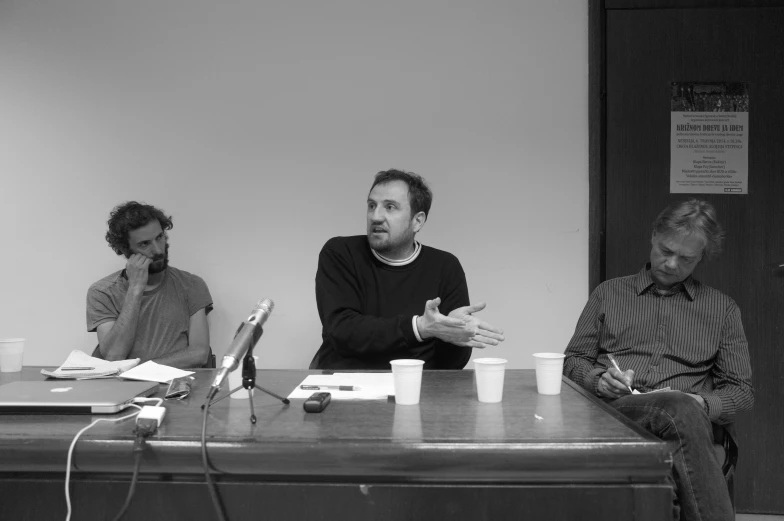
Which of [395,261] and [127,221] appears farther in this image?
[127,221]

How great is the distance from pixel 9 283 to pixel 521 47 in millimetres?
2658

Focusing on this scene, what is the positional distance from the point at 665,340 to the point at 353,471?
1441 mm

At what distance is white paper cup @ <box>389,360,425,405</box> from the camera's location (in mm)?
1266

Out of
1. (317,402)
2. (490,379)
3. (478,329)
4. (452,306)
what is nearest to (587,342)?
(452,306)

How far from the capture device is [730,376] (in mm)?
1962

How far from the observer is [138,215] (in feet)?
8.27

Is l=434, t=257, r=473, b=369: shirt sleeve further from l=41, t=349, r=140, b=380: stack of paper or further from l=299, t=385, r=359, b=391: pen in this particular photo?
l=41, t=349, r=140, b=380: stack of paper

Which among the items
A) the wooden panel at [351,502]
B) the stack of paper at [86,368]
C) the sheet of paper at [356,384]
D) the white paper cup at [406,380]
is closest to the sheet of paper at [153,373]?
the stack of paper at [86,368]

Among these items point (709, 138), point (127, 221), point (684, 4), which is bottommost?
point (127, 221)

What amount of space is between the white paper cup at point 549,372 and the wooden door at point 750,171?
1.50m

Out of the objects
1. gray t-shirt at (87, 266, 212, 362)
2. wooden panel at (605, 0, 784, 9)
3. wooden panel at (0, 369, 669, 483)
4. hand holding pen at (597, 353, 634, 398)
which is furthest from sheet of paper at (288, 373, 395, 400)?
wooden panel at (605, 0, 784, 9)

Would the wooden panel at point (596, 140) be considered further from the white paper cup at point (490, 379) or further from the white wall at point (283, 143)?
the white paper cup at point (490, 379)

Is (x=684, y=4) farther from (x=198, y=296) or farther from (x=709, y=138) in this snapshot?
(x=198, y=296)

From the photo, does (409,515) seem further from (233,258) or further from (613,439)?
(233,258)
